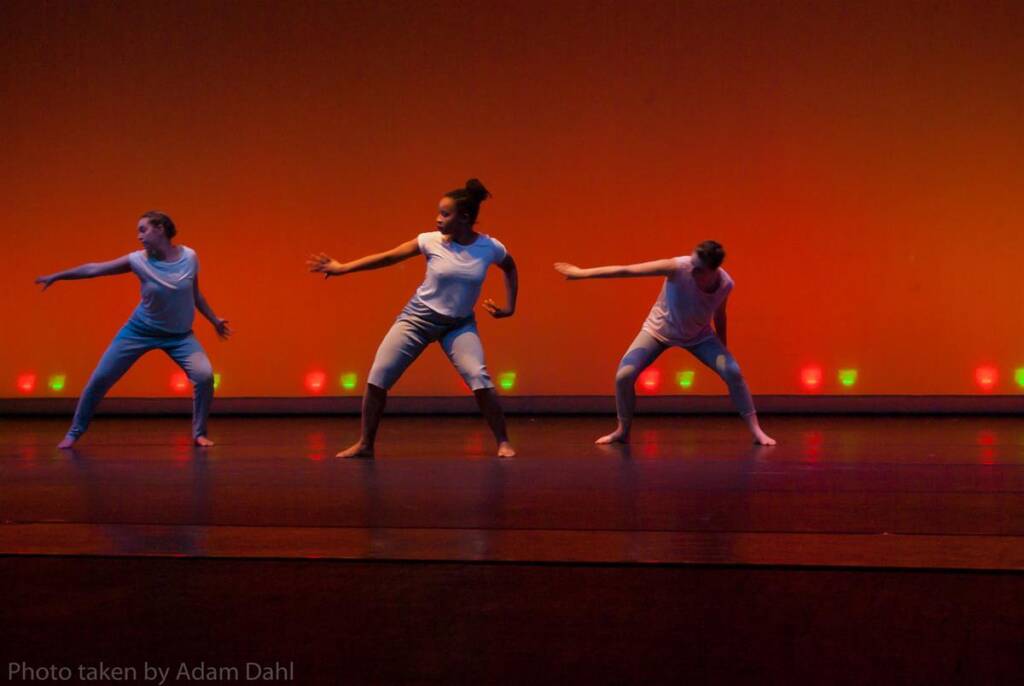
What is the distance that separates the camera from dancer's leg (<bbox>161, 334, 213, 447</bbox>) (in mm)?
6375

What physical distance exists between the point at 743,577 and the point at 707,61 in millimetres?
6033

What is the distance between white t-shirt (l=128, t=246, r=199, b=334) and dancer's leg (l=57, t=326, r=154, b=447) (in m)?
0.11

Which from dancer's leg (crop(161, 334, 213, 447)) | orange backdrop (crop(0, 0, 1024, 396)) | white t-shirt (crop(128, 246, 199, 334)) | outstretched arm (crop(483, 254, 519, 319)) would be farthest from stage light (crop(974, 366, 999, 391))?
white t-shirt (crop(128, 246, 199, 334))

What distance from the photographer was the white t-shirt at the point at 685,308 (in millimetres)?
6203

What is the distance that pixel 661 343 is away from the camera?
6.44m

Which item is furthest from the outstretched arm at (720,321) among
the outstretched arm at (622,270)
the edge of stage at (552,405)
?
the edge of stage at (552,405)

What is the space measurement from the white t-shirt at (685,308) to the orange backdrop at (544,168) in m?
2.04

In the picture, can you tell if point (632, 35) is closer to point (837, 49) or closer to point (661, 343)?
point (837, 49)

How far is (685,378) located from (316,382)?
103 inches

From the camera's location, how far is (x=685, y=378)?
340 inches

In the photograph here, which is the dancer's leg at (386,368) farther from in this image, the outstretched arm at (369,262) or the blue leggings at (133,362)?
the blue leggings at (133,362)

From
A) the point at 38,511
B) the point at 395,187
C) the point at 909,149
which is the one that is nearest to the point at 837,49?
the point at 909,149

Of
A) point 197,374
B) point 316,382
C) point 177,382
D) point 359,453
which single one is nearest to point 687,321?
point 359,453

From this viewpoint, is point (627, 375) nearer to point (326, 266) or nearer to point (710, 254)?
point (710, 254)
